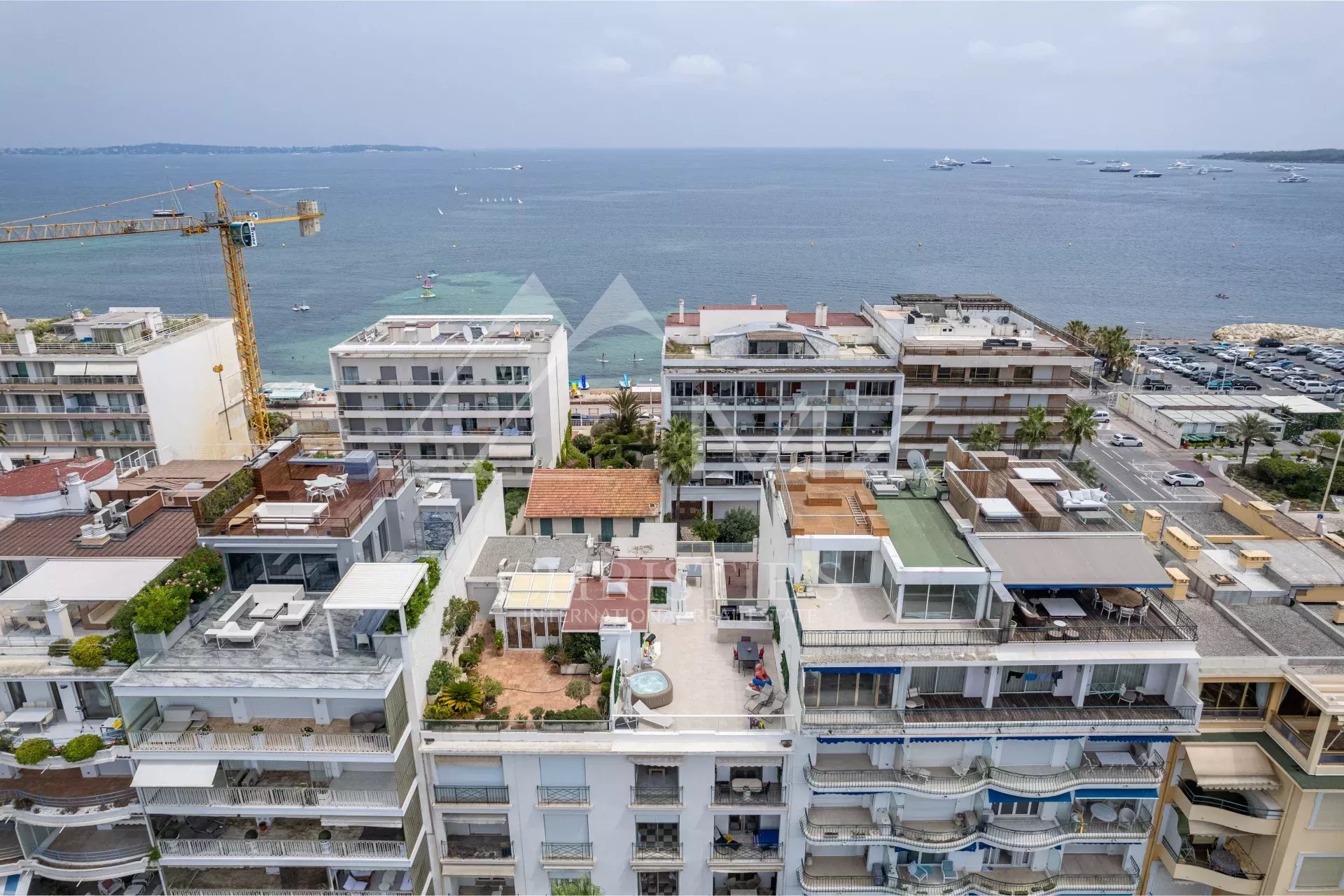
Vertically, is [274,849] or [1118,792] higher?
[1118,792]

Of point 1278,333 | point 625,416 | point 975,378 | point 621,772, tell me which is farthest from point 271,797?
point 1278,333

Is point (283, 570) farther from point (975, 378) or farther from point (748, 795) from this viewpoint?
point (975, 378)

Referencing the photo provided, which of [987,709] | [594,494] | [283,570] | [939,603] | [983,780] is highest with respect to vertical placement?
[939,603]

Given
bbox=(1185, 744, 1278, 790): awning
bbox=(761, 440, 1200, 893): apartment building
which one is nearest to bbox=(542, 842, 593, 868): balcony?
bbox=(761, 440, 1200, 893): apartment building

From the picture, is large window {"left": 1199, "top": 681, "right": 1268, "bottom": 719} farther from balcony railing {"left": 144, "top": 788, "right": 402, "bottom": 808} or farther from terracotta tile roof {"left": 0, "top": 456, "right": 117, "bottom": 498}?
terracotta tile roof {"left": 0, "top": 456, "right": 117, "bottom": 498}

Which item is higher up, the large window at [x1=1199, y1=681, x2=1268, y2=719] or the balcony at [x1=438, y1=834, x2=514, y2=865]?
the large window at [x1=1199, y1=681, x2=1268, y2=719]

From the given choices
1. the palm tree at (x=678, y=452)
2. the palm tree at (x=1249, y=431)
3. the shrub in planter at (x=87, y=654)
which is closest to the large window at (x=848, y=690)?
the shrub in planter at (x=87, y=654)
